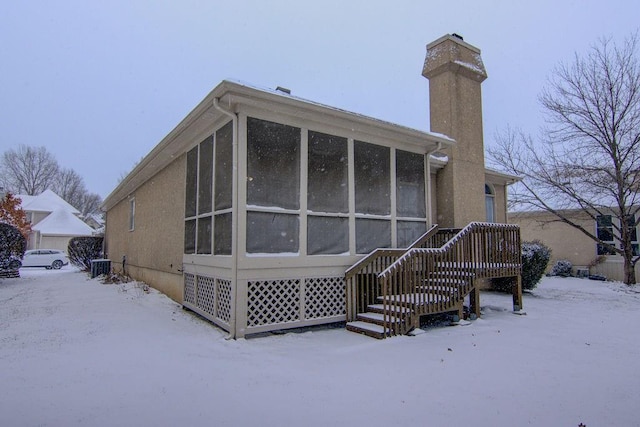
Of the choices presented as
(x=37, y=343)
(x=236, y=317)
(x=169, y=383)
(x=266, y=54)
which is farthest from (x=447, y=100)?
(x=266, y=54)

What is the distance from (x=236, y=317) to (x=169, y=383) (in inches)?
68.8

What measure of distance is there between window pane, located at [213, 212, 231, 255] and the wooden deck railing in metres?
2.02

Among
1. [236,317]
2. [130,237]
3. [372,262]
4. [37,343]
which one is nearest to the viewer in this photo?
[37,343]

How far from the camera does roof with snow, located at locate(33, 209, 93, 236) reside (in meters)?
27.6

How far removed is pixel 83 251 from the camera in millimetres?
18750

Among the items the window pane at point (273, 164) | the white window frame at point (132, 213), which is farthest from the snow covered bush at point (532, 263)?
the white window frame at point (132, 213)

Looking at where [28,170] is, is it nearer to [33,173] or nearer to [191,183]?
[33,173]

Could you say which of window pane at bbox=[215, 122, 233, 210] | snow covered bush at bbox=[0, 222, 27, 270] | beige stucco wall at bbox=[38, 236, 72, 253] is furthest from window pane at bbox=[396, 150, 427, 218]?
beige stucco wall at bbox=[38, 236, 72, 253]

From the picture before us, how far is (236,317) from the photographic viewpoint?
5.36 metres

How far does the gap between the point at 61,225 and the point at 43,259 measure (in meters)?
8.51

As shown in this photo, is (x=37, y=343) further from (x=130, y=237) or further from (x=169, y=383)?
(x=130, y=237)

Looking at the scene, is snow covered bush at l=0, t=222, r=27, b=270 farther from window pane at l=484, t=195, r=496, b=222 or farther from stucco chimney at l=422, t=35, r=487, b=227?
window pane at l=484, t=195, r=496, b=222

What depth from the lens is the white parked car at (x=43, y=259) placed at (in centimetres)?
2066

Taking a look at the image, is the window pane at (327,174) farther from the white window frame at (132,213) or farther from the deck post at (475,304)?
the white window frame at (132,213)
